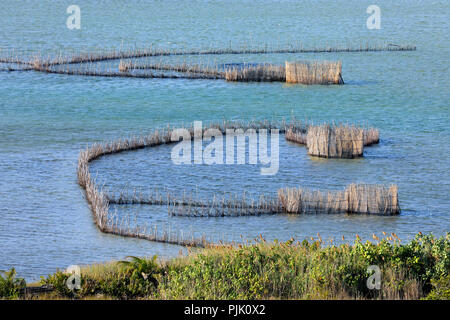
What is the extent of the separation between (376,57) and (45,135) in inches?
1115

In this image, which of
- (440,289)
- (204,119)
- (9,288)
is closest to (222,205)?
(9,288)

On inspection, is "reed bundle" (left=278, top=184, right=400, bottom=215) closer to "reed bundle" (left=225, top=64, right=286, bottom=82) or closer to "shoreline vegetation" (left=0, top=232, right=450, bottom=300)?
"shoreline vegetation" (left=0, top=232, right=450, bottom=300)

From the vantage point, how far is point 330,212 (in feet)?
65.9

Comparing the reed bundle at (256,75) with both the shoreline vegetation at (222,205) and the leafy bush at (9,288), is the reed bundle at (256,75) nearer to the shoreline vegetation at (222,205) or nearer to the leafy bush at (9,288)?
the shoreline vegetation at (222,205)

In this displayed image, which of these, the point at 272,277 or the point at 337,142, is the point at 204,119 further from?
the point at 272,277

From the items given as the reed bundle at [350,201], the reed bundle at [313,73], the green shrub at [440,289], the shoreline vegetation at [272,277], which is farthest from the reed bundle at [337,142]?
the reed bundle at [313,73]

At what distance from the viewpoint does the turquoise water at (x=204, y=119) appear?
18.9m

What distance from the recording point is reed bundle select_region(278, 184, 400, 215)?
1991 cm

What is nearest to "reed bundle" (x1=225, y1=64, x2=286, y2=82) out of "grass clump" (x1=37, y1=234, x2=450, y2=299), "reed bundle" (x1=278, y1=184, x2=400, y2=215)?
"reed bundle" (x1=278, y1=184, x2=400, y2=215)

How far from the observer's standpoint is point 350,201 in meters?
19.9

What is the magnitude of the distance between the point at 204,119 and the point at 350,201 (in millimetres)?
14653

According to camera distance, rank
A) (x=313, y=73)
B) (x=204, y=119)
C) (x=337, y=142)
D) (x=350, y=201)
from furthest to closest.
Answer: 1. (x=313, y=73)
2. (x=204, y=119)
3. (x=337, y=142)
4. (x=350, y=201)
